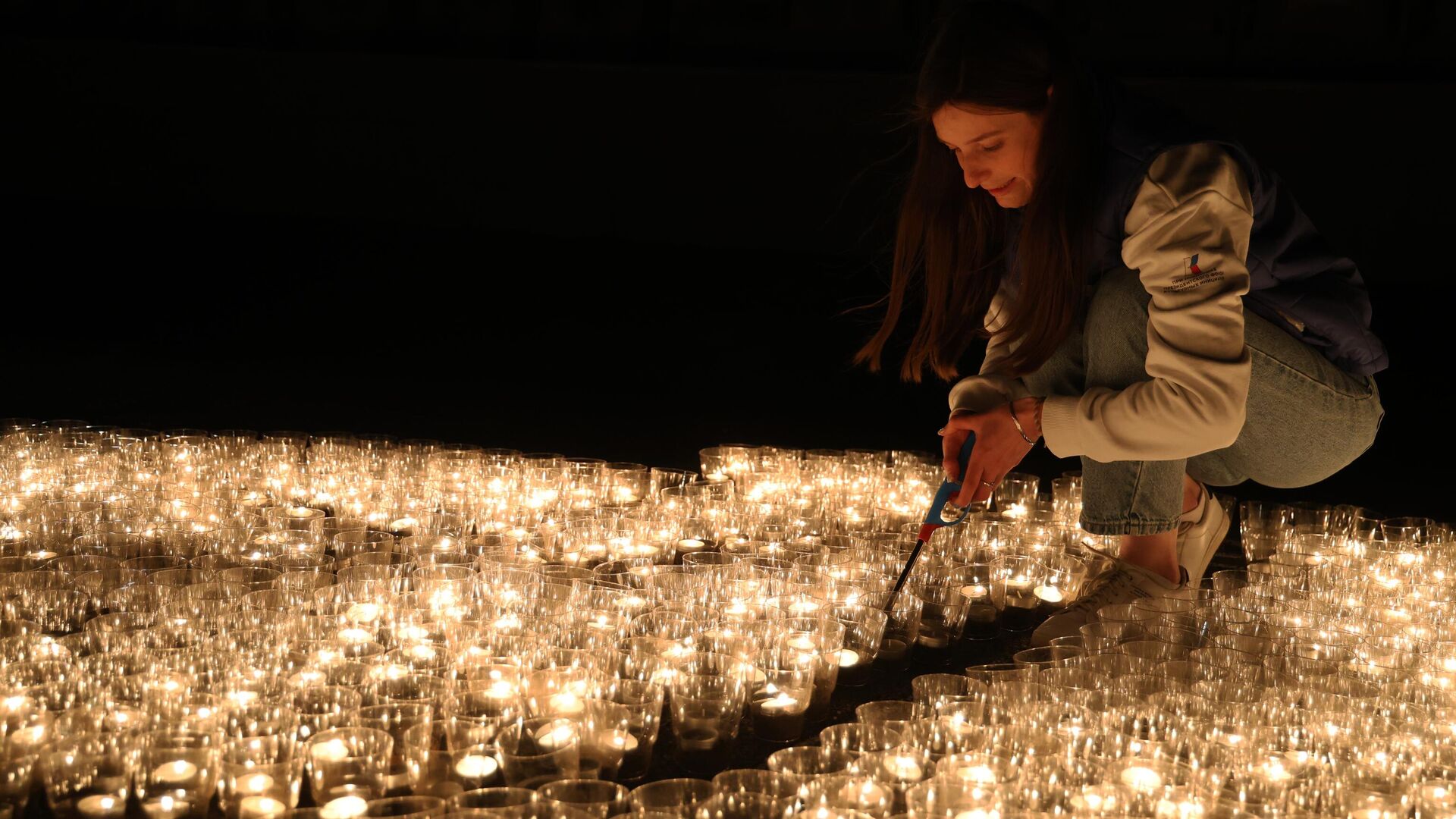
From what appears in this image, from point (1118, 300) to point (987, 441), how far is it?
29 cm

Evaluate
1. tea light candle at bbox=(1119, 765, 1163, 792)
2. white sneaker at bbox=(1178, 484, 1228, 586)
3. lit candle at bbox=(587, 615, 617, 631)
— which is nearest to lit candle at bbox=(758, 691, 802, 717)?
lit candle at bbox=(587, 615, 617, 631)

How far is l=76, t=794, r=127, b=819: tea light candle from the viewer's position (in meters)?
1.21

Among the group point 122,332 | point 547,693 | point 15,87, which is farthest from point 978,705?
point 15,87

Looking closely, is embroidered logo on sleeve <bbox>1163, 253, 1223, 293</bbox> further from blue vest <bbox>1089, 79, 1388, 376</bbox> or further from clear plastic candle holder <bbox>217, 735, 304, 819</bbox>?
clear plastic candle holder <bbox>217, 735, 304, 819</bbox>

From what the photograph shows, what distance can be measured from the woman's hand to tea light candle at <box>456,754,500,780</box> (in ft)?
2.72

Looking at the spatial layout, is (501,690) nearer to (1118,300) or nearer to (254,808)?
(254,808)

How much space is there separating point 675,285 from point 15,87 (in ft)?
8.31

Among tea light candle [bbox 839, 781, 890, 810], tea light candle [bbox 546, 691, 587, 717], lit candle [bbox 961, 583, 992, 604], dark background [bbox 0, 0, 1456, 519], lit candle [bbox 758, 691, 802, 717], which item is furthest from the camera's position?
dark background [bbox 0, 0, 1456, 519]

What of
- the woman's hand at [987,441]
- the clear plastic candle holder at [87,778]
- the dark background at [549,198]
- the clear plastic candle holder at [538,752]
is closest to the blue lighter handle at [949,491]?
the woman's hand at [987,441]

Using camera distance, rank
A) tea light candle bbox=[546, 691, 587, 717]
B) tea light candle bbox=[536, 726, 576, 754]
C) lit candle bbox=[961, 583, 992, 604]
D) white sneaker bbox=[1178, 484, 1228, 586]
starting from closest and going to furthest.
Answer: tea light candle bbox=[536, 726, 576, 754]
tea light candle bbox=[546, 691, 587, 717]
lit candle bbox=[961, 583, 992, 604]
white sneaker bbox=[1178, 484, 1228, 586]

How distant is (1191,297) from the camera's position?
1.65 m

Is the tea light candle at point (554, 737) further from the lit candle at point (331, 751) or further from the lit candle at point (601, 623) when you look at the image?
the lit candle at point (601, 623)

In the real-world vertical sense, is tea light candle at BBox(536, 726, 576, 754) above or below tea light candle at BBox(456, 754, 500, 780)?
above

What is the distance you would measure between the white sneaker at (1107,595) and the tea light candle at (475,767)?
0.88 m
